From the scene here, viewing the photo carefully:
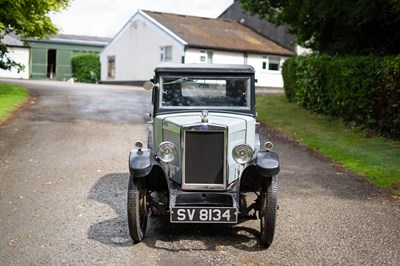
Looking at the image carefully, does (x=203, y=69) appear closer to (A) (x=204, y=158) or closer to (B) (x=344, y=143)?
(A) (x=204, y=158)

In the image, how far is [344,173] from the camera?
10.9 m

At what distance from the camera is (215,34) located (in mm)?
37969

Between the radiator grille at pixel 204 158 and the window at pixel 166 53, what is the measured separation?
2933cm

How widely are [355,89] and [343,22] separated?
299 cm

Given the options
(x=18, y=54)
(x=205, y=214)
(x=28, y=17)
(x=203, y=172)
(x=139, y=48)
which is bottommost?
(x=205, y=214)

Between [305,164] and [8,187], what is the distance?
6272 millimetres

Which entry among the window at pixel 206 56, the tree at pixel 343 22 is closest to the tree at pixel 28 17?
the tree at pixel 343 22

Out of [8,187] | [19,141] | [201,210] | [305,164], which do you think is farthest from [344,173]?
[19,141]

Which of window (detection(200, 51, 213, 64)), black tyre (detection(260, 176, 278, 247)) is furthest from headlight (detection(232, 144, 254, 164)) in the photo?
window (detection(200, 51, 213, 64))

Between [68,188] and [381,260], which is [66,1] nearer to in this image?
[68,188]

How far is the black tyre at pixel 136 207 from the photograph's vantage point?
242 inches

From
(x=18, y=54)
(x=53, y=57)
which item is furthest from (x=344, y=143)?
(x=53, y=57)

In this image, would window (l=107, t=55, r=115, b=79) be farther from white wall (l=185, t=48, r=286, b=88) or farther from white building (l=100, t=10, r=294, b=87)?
white wall (l=185, t=48, r=286, b=88)

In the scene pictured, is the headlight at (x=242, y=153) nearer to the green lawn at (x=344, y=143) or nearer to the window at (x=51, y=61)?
the green lawn at (x=344, y=143)
